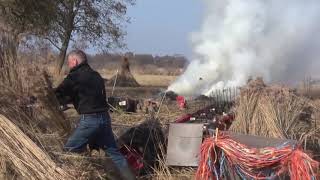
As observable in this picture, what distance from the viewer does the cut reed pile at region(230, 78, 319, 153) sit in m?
10.4

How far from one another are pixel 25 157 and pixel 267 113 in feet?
12.1

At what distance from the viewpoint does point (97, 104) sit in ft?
31.1

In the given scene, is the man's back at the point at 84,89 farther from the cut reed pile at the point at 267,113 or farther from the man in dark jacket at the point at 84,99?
the cut reed pile at the point at 267,113

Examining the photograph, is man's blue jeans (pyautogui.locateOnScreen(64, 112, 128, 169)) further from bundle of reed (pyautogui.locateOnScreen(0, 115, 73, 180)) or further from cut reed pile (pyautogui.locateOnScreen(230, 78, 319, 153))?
cut reed pile (pyautogui.locateOnScreen(230, 78, 319, 153))

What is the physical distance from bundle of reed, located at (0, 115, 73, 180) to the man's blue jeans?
2.48 ft

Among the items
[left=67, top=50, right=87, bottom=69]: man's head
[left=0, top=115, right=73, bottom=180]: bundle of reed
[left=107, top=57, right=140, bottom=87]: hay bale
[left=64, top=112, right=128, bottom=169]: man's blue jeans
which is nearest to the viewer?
[left=0, top=115, right=73, bottom=180]: bundle of reed

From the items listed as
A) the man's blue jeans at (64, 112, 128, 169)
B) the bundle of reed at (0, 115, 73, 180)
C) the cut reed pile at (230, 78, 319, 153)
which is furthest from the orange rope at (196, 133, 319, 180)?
the bundle of reed at (0, 115, 73, 180)

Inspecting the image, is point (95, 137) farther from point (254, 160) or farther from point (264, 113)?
point (264, 113)

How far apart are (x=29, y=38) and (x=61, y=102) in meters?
1.46

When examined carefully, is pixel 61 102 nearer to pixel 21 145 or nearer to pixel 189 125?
pixel 21 145

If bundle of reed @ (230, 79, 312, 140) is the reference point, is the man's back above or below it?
above

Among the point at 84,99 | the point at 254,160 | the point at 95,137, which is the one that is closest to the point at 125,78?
the point at 95,137

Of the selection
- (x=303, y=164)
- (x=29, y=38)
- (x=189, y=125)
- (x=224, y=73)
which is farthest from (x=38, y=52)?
(x=224, y=73)

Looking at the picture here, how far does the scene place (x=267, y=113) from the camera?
1037cm
